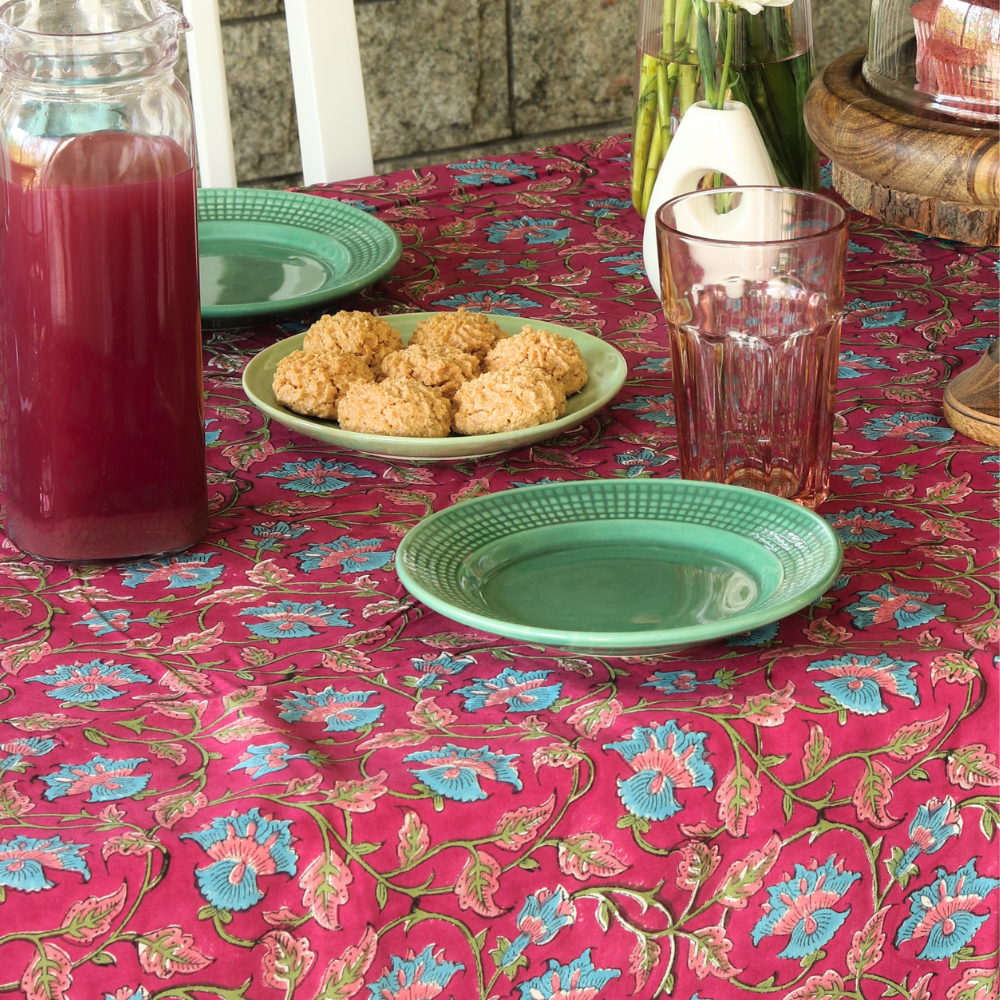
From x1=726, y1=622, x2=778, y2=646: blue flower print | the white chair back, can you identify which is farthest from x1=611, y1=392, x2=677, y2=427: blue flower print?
the white chair back

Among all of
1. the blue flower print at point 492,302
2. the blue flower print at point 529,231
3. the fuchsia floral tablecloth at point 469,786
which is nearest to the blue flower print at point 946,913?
the fuchsia floral tablecloth at point 469,786

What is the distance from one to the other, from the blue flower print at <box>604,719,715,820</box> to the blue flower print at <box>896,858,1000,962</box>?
0.41 ft

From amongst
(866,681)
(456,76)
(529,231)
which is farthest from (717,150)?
(456,76)

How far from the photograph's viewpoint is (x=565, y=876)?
0.53 meters

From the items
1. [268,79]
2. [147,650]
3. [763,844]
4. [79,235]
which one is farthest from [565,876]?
[268,79]

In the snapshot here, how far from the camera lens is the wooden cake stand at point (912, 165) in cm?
73

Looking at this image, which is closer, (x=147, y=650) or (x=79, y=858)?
(x=79, y=858)

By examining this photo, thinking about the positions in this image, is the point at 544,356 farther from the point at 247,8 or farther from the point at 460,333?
the point at 247,8

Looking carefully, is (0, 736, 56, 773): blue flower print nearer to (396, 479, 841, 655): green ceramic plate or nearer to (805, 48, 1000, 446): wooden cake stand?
(396, 479, 841, 655): green ceramic plate

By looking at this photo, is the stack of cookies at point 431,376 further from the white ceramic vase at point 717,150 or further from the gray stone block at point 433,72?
the gray stone block at point 433,72

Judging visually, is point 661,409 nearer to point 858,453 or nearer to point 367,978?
point 858,453

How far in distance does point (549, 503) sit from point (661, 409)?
0.20 metres

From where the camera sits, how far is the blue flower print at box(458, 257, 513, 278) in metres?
1.12

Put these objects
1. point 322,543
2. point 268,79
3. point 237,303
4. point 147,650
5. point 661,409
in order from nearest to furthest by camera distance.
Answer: point 147,650 → point 322,543 → point 661,409 → point 237,303 → point 268,79
